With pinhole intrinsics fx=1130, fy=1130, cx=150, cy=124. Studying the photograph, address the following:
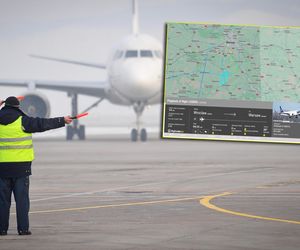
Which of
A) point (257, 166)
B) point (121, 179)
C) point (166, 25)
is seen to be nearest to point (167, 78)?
point (166, 25)

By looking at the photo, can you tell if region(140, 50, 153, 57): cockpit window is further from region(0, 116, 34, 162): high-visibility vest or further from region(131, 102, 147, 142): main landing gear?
region(0, 116, 34, 162): high-visibility vest

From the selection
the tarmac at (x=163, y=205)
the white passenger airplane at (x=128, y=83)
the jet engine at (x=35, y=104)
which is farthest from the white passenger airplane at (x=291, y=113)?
the jet engine at (x=35, y=104)

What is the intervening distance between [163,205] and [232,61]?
2.76 meters

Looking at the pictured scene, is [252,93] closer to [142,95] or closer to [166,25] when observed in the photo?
[166,25]

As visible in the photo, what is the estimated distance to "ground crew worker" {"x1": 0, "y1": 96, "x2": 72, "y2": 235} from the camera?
15.1 metres

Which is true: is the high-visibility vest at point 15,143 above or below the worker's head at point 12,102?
below

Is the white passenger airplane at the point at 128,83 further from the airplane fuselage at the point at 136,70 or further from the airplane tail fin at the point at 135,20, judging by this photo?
the airplane tail fin at the point at 135,20

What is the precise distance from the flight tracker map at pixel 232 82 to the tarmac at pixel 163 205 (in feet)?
4.22

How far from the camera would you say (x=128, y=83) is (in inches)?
2035

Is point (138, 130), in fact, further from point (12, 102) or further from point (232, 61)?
point (12, 102)

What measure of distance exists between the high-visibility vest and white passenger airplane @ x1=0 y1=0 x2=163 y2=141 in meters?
35.4

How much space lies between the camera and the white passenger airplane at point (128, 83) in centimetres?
5156

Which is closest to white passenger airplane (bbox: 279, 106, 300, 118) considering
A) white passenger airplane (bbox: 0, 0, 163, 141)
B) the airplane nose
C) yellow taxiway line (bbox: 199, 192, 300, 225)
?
yellow taxiway line (bbox: 199, 192, 300, 225)

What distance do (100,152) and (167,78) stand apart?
2376 cm
